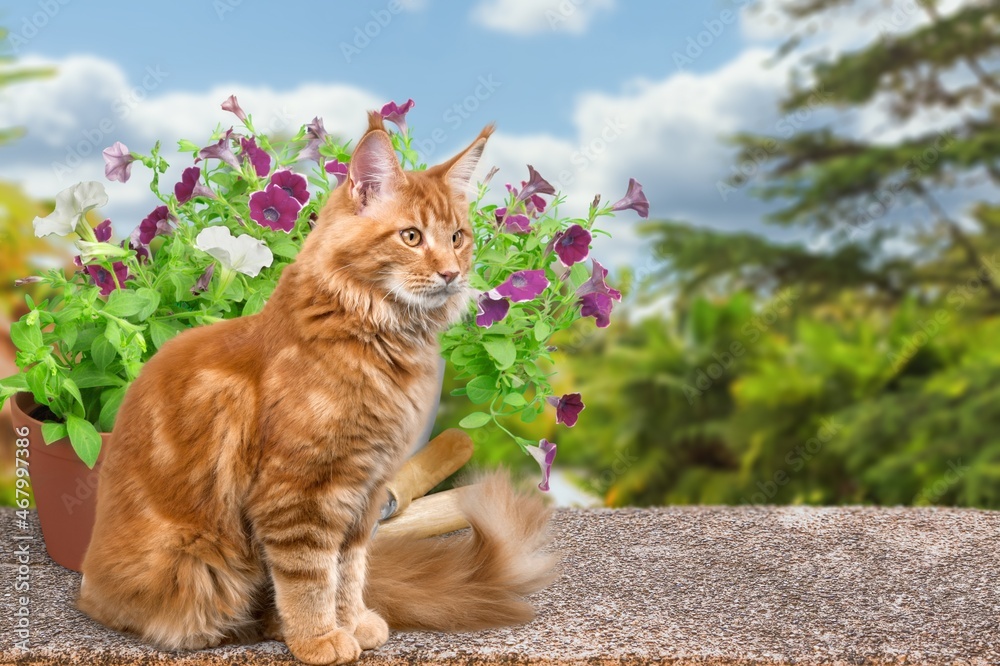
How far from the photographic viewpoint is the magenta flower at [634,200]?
2.31 meters

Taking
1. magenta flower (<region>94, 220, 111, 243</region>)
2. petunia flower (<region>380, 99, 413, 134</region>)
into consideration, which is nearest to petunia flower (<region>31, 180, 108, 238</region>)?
magenta flower (<region>94, 220, 111, 243</region>)

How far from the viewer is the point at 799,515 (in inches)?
118

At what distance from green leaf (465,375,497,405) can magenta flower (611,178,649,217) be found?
552 mm

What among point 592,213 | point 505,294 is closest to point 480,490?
point 505,294

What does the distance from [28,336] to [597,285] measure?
137 cm

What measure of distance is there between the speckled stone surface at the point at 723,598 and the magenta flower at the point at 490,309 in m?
0.67

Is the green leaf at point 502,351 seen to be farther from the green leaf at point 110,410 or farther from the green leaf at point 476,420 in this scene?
the green leaf at point 110,410

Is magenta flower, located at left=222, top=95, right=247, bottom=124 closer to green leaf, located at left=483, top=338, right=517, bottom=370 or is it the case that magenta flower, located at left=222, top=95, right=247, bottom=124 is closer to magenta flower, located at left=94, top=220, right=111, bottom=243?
magenta flower, located at left=94, top=220, right=111, bottom=243

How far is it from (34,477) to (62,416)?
0.70 feet

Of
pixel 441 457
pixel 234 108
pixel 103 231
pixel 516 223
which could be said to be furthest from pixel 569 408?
pixel 103 231

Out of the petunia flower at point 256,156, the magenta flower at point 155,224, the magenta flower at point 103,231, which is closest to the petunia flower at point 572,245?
the petunia flower at point 256,156

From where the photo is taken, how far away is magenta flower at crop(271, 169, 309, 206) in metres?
2.36

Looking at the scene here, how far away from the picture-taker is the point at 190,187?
94.3 inches

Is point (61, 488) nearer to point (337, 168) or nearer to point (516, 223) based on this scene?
point (337, 168)
